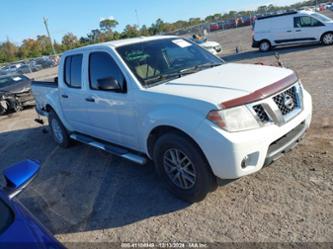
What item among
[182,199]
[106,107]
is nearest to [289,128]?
[182,199]

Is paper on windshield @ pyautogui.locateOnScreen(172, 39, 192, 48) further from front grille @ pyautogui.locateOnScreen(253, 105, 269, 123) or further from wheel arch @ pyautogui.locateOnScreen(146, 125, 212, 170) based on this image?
front grille @ pyautogui.locateOnScreen(253, 105, 269, 123)

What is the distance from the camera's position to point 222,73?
13.9 feet

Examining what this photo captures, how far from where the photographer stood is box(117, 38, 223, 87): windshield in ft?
14.3

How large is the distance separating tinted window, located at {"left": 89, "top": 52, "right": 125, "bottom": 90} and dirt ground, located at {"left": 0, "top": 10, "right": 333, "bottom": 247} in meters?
1.42

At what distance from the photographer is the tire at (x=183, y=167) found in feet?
11.7

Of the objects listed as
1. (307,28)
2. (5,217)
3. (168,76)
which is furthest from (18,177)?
(307,28)

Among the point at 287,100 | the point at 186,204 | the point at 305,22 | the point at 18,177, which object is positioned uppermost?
the point at 18,177

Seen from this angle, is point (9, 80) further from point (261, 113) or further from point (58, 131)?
point (261, 113)

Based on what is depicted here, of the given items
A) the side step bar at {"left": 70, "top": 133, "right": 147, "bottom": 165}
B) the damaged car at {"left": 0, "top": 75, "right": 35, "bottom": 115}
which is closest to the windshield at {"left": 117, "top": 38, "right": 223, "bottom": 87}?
the side step bar at {"left": 70, "top": 133, "right": 147, "bottom": 165}

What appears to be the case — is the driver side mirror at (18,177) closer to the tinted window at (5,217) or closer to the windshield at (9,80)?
the tinted window at (5,217)

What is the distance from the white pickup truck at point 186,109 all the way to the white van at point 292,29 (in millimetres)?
14676

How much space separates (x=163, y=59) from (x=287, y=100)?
1.79m

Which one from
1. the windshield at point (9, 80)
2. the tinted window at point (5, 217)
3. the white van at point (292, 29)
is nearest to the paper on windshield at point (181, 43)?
the tinted window at point (5, 217)

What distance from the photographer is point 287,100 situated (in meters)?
3.75
